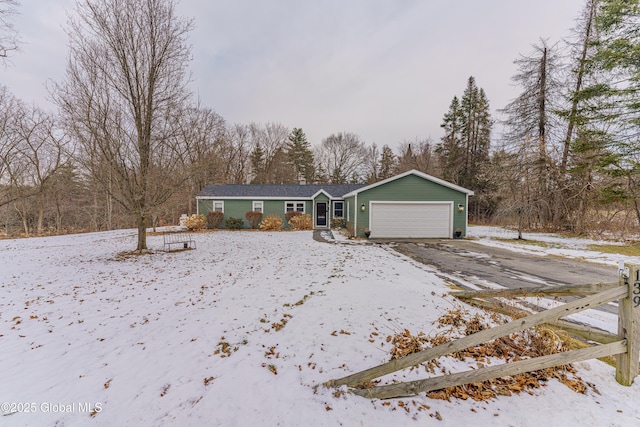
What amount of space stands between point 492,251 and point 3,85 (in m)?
30.1

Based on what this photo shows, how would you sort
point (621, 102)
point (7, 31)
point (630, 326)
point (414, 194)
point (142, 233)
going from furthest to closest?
point (414, 194), point (621, 102), point (142, 233), point (7, 31), point (630, 326)

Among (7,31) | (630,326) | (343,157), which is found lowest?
(630,326)

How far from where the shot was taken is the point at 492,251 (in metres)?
10.3

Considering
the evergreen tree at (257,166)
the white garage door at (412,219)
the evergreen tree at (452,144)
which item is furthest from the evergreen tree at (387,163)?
the white garage door at (412,219)

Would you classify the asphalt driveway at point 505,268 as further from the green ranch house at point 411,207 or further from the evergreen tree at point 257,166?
the evergreen tree at point 257,166

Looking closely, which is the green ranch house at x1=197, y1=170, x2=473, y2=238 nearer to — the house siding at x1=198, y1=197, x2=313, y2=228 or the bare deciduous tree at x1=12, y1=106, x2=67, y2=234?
the house siding at x1=198, y1=197, x2=313, y2=228

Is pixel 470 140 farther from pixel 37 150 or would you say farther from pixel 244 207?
pixel 37 150

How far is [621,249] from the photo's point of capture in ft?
32.8

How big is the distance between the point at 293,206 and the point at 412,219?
9.11m

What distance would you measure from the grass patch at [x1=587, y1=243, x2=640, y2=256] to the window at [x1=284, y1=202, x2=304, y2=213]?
51.8 feet

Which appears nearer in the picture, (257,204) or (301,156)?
(257,204)

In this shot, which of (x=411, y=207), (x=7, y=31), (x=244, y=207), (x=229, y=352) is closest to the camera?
(x=229, y=352)

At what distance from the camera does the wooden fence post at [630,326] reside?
2205mm

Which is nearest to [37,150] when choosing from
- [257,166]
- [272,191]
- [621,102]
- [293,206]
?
[272,191]
